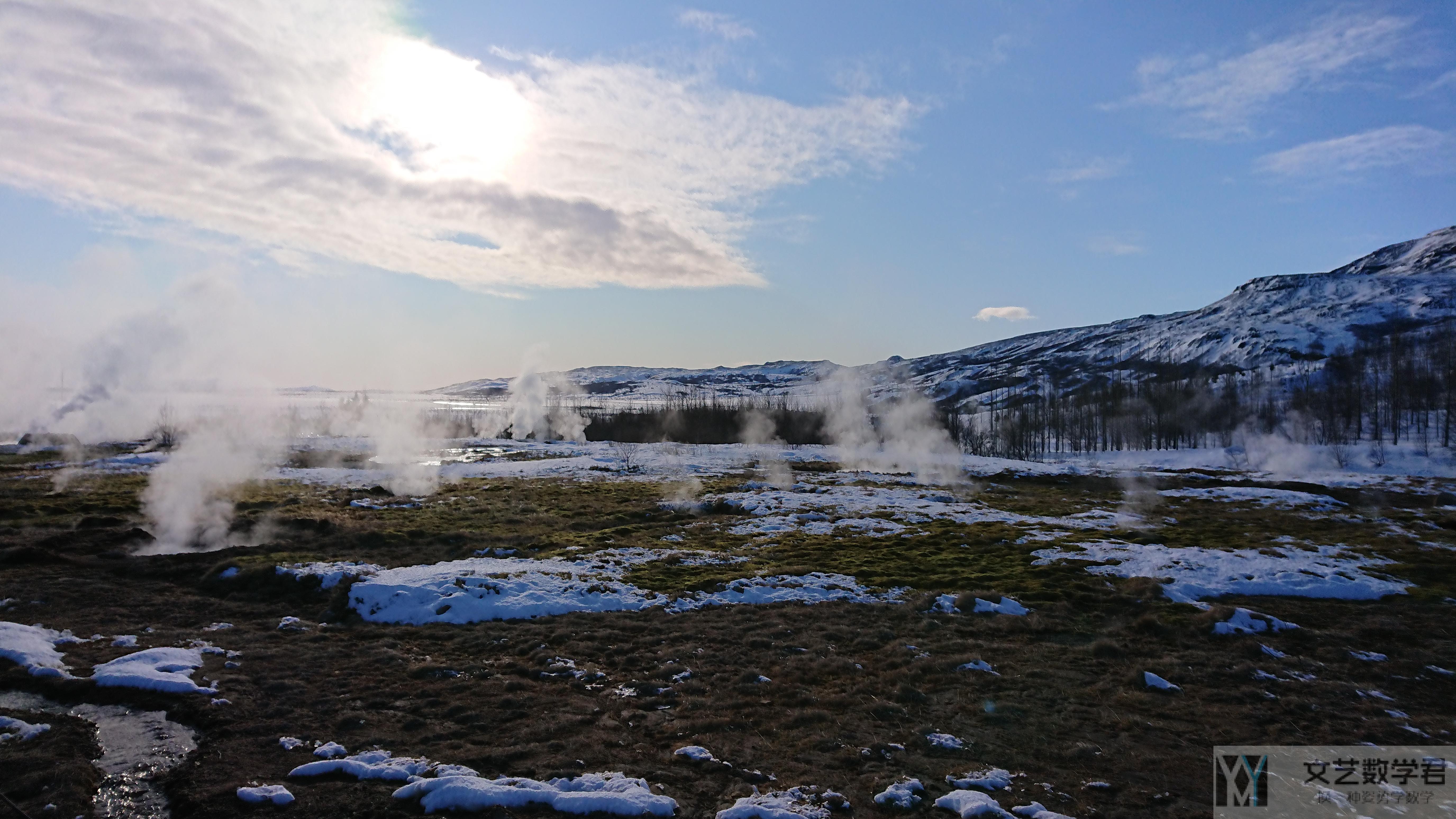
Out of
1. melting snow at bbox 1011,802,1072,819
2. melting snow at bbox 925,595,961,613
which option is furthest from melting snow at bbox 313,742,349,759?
melting snow at bbox 925,595,961,613

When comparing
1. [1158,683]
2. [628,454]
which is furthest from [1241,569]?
[628,454]

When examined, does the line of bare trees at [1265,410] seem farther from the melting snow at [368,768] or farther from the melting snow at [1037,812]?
the melting snow at [368,768]

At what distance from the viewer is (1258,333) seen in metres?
163

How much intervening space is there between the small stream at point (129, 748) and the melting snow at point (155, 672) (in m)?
0.47

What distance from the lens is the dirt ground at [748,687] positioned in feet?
25.3

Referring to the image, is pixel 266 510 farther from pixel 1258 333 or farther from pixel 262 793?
pixel 1258 333

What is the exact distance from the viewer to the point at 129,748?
809 centimetres

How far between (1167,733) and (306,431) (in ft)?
374

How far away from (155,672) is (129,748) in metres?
2.60

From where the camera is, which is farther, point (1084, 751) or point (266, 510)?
point (266, 510)

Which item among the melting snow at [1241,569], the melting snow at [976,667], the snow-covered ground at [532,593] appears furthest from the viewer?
the melting snow at [1241,569]

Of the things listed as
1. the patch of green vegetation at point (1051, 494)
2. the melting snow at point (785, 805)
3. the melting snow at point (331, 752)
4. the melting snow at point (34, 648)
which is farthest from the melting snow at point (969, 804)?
the patch of green vegetation at point (1051, 494)

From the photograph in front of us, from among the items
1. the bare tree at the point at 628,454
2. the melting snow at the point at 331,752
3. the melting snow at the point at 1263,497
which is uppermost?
the bare tree at the point at 628,454

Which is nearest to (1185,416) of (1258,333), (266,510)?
(1258,333)
